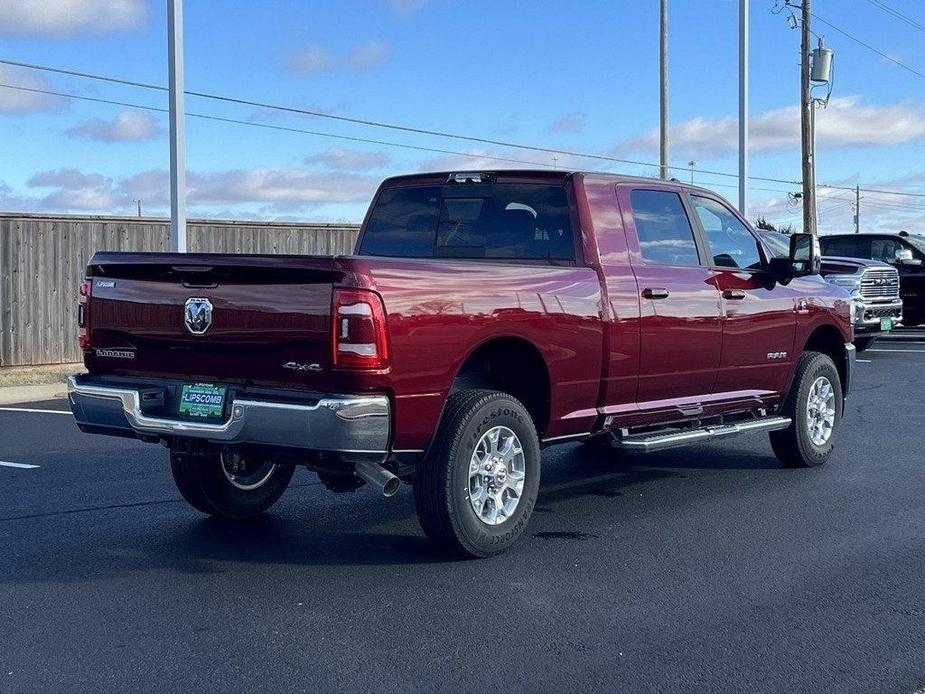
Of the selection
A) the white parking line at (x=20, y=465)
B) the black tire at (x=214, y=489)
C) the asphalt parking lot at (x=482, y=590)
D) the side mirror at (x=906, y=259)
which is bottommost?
the asphalt parking lot at (x=482, y=590)

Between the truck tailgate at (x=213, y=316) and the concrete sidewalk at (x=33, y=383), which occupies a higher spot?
the truck tailgate at (x=213, y=316)

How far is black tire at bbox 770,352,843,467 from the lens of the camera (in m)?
8.80

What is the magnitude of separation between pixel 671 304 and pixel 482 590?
2593 mm

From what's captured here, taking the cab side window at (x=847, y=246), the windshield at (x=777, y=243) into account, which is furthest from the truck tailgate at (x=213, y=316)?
the cab side window at (x=847, y=246)

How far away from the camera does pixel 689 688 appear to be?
14.3 ft

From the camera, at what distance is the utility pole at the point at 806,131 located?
32812mm

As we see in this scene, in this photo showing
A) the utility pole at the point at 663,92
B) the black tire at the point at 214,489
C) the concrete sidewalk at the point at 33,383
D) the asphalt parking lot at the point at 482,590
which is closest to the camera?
the asphalt parking lot at the point at 482,590

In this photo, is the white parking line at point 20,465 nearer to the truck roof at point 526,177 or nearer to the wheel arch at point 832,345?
the truck roof at point 526,177

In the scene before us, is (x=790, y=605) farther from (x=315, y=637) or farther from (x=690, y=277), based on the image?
(x=690, y=277)

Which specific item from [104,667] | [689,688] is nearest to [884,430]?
[689,688]

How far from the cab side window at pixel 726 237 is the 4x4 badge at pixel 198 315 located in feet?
12.0

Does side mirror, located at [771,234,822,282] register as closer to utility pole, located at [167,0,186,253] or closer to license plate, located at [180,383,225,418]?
license plate, located at [180,383,225,418]

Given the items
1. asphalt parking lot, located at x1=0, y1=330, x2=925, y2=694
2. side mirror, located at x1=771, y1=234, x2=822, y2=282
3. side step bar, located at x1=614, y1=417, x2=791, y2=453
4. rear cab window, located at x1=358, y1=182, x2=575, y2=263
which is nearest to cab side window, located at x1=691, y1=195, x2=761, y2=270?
side mirror, located at x1=771, y1=234, x2=822, y2=282

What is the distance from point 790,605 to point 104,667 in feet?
9.85
